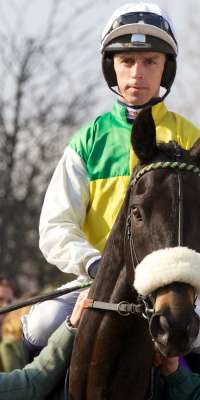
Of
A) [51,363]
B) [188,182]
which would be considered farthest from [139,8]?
[51,363]

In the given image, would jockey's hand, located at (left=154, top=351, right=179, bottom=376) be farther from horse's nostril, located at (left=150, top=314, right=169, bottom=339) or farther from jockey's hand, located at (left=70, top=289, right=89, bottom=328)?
horse's nostril, located at (left=150, top=314, right=169, bottom=339)

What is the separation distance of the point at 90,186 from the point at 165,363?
111 centimetres

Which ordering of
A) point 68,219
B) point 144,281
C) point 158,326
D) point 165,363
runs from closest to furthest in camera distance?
point 158,326 < point 144,281 < point 165,363 < point 68,219

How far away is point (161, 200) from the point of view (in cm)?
493

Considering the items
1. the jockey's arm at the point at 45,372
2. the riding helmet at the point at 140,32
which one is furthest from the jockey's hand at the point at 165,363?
the riding helmet at the point at 140,32

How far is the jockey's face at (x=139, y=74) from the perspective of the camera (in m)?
5.99

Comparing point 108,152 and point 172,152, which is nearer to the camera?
point 172,152

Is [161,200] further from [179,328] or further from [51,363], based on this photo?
[51,363]

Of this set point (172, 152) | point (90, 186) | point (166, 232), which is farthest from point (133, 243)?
point (90, 186)

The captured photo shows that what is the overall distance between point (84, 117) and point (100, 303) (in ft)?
43.2

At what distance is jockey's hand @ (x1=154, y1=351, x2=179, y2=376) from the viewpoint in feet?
17.5

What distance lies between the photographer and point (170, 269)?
470 centimetres

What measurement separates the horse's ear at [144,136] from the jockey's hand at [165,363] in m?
0.98

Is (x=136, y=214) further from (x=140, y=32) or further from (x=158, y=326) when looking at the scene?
(x=140, y=32)
